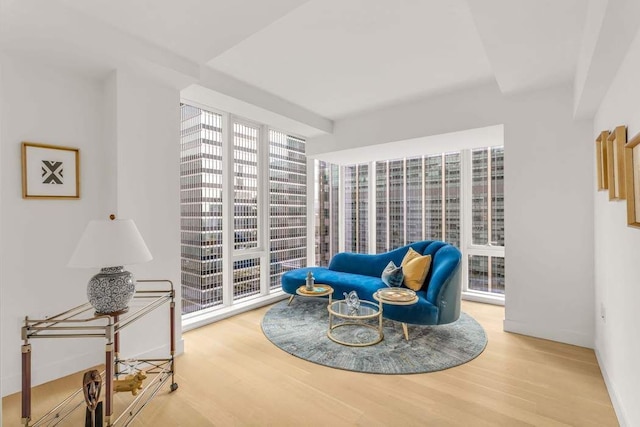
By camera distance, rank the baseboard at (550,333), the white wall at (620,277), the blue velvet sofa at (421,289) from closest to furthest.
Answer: the white wall at (620,277) < the baseboard at (550,333) < the blue velvet sofa at (421,289)

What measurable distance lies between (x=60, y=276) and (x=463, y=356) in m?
3.42

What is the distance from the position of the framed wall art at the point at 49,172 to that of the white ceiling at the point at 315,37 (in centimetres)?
69

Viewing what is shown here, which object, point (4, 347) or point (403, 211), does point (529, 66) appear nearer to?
point (403, 211)

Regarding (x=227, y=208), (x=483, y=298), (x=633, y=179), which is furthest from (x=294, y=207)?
(x=633, y=179)

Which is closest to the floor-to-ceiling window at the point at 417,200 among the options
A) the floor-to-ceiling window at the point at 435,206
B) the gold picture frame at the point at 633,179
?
the floor-to-ceiling window at the point at 435,206

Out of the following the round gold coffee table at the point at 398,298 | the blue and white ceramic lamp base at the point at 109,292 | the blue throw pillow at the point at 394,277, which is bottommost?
the round gold coffee table at the point at 398,298

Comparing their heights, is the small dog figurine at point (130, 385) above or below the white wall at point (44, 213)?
below

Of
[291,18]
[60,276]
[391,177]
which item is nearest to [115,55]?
[291,18]

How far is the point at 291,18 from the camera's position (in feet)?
7.25

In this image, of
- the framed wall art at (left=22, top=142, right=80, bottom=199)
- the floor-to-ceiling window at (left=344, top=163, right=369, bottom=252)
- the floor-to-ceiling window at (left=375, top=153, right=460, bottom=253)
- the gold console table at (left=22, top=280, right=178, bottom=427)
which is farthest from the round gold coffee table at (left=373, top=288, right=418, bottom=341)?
the framed wall art at (left=22, top=142, right=80, bottom=199)

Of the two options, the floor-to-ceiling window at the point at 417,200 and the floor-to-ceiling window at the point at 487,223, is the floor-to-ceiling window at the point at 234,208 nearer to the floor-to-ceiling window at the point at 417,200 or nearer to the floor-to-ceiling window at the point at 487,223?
the floor-to-ceiling window at the point at 417,200

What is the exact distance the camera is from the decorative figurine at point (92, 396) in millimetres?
1459

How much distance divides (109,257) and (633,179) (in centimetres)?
280

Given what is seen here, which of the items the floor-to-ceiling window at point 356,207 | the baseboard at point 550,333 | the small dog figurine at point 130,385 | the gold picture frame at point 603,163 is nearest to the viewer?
the small dog figurine at point 130,385
